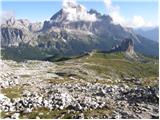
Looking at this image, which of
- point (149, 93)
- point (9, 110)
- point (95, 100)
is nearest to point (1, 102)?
point (9, 110)

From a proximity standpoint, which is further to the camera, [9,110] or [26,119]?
[9,110]

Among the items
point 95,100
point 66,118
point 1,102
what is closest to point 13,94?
point 1,102

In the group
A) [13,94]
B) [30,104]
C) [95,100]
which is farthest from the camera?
[13,94]

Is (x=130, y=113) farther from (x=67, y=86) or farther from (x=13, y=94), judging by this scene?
(x=67, y=86)

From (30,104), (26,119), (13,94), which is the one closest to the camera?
(26,119)

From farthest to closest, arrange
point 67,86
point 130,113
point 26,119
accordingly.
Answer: point 67,86 → point 130,113 → point 26,119

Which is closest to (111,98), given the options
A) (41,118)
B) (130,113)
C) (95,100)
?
(95,100)

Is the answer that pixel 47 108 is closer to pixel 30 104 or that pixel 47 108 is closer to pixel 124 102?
pixel 30 104

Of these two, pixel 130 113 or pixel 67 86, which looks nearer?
pixel 130 113

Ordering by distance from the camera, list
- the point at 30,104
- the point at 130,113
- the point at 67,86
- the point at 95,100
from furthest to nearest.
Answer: the point at 67,86 → the point at 95,100 → the point at 30,104 → the point at 130,113
